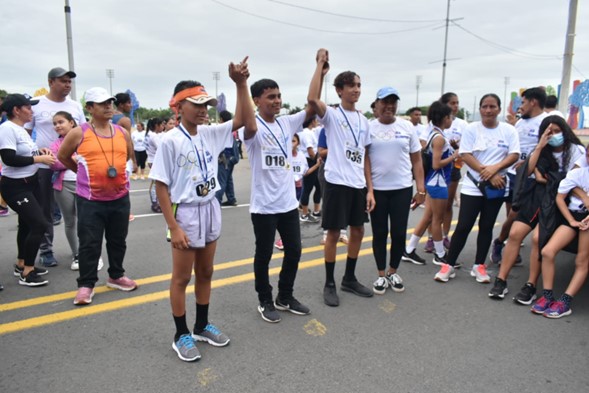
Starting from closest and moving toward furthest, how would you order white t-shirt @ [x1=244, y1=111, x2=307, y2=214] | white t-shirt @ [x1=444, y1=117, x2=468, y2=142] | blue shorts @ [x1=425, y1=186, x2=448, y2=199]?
white t-shirt @ [x1=244, y1=111, x2=307, y2=214] → blue shorts @ [x1=425, y1=186, x2=448, y2=199] → white t-shirt @ [x1=444, y1=117, x2=468, y2=142]

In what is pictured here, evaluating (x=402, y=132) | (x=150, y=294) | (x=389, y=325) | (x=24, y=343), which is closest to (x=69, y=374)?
(x=24, y=343)

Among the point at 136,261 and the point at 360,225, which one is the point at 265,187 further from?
the point at 136,261

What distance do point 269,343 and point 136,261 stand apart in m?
2.52

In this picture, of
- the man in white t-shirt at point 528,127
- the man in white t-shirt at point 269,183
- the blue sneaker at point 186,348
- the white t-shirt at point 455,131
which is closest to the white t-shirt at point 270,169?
the man in white t-shirt at point 269,183

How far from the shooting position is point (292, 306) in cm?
349

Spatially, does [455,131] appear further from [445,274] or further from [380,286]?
[380,286]

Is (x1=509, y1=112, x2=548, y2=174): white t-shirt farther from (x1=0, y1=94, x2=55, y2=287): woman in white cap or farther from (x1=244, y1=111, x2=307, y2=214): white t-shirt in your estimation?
(x1=0, y1=94, x2=55, y2=287): woman in white cap

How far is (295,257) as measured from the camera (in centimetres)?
344

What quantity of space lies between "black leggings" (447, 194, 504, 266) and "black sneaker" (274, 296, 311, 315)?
6.08 ft

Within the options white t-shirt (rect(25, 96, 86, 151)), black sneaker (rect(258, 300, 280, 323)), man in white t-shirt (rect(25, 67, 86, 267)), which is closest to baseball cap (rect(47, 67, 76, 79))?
man in white t-shirt (rect(25, 67, 86, 267))

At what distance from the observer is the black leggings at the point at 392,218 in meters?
3.89

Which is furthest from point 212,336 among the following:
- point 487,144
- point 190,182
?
point 487,144

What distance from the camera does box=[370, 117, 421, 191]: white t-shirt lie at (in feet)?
12.6

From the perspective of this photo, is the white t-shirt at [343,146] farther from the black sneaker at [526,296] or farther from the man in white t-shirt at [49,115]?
the man in white t-shirt at [49,115]
